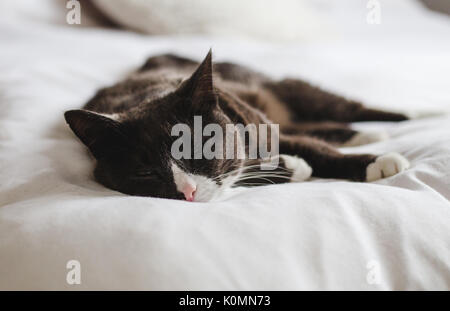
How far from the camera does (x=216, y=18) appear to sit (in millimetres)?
2152

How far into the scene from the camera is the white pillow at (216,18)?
205 centimetres

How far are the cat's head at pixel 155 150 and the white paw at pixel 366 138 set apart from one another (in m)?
0.48

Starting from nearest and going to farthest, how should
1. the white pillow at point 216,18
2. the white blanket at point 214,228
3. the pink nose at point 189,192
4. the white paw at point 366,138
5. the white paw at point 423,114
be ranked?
the white blanket at point 214,228 → the pink nose at point 189,192 → the white paw at point 366,138 → the white paw at point 423,114 → the white pillow at point 216,18

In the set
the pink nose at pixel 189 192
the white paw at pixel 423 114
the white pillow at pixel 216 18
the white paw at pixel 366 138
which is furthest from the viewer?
the white pillow at pixel 216 18

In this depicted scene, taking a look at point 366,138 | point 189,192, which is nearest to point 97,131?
point 189,192

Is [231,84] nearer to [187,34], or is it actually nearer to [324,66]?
[324,66]

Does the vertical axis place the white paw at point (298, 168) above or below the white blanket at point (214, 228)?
above

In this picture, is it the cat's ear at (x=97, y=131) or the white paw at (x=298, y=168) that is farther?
the white paw at (x=298, y=168)

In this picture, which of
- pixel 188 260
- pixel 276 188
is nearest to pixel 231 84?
pixel 276 188

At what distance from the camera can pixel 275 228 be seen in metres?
0.61

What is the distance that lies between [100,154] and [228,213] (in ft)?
1.36

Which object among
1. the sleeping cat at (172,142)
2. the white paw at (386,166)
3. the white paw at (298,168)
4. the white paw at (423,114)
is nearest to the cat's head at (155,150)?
the sleeping cat at (172,142)

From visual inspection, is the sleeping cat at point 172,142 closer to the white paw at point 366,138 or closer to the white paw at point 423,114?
the white paw at point 366,138

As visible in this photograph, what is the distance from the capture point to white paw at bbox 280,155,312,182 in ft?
3.26
